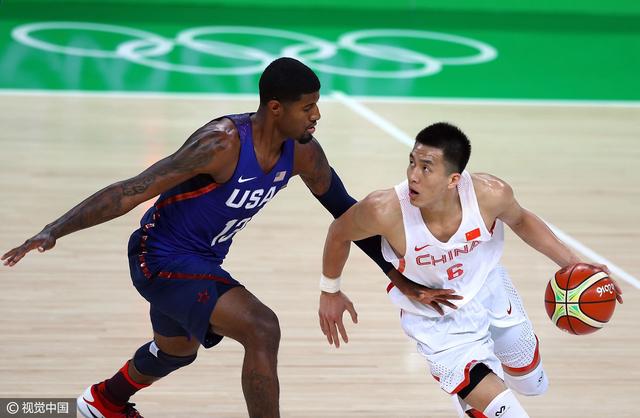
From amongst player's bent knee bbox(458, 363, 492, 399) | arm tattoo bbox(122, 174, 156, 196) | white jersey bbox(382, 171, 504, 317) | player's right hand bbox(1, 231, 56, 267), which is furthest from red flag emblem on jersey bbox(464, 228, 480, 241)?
player's right hand bbox(1, 231, 56, 267)

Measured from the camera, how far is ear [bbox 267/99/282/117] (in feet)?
16.1

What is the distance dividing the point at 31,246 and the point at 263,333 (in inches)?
39.9

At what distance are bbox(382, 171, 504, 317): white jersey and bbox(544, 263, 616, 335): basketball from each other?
12.9 inches

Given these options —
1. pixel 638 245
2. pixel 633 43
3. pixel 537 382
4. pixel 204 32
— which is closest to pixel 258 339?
pixel 537 382

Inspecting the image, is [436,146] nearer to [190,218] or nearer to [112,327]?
[190,218]

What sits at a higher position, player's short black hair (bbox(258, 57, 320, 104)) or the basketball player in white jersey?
player's short black hair (bbox(258, 57, 320, 104))

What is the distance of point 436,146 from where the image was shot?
4.69 meters

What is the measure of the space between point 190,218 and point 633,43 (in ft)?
46.3

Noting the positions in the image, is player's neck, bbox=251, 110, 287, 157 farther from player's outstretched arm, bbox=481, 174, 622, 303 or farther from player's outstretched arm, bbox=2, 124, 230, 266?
player's outstretched arm, bbox=481, 174, 622, 303

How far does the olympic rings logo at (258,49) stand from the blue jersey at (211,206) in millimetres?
10304

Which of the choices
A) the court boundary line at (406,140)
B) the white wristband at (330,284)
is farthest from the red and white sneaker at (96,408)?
the court boundary line at (406,140)

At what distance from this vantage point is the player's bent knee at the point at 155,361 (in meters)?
5.31

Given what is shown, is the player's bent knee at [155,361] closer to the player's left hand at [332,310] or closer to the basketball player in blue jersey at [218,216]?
the basketball player in blue jersey at [218,216]

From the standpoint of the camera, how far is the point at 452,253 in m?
4.86
